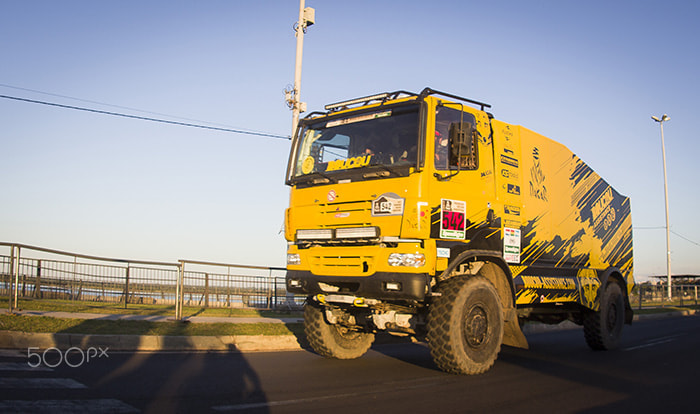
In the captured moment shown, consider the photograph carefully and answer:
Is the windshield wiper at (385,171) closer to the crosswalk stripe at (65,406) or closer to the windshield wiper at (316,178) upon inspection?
the windshield wiper at (316,178)

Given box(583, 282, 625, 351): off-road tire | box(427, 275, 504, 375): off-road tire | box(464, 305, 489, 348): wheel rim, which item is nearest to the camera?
box(427, 275, 504, 375): off-road tire

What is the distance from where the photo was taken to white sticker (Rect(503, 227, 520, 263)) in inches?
328

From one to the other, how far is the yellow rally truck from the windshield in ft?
0.06

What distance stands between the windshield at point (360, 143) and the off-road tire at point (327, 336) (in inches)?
85.1

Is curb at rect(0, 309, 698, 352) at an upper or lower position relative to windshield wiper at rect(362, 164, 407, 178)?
lower

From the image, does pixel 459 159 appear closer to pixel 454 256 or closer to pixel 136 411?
pixel 454 256

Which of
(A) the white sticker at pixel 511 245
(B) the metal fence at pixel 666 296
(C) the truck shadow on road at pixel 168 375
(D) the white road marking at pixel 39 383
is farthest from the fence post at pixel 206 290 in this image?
(B) the metal fence at pixel 666 296

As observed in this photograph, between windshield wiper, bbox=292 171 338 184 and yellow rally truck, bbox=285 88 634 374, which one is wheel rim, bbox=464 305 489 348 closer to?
yellow rally truck, bbox=285 88 634 374

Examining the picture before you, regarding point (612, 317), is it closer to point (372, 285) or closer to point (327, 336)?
point (327, 336)

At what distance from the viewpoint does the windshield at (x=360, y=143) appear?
7.51 m

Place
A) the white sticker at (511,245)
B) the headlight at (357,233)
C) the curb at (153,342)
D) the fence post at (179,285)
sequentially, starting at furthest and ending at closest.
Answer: the fence post at (179,285)
the white sticker at (511,245)
the curb at (153,342)
the headlight at (357,233)

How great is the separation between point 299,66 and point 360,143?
380 inches

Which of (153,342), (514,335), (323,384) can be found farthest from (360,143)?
(153,342)

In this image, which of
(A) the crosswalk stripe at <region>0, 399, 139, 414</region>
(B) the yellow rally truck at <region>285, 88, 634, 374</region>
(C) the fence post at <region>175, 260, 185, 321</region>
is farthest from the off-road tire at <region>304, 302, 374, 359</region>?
(C) the fence post at <region>175, 260, 185, 321</region>
